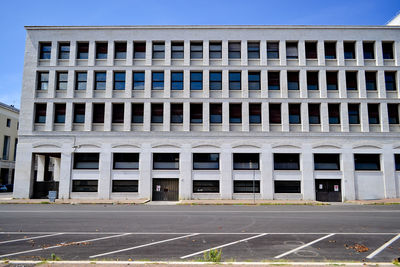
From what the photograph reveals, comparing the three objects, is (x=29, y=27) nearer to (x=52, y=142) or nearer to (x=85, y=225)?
(x=52, y=142)

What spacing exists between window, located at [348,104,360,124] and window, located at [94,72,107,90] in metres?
26.2

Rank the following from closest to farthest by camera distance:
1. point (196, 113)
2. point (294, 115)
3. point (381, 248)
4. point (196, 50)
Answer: point (381, 248) → point (294, 115) → point (196, 113) → point (196, 50)

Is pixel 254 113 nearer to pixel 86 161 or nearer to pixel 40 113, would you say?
pixel 86 161

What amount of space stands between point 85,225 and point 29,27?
26671mm

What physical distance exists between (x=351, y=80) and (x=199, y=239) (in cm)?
2686

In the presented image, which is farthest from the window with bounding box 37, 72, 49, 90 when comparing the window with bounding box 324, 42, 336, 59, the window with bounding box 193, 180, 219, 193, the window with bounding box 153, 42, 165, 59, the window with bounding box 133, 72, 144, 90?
the window with bounding box 324, 42, 336, 59

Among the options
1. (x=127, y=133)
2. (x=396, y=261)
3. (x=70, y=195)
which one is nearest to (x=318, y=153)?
(x=127, y=133)

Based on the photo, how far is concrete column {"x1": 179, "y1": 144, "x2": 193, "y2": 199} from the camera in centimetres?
2709

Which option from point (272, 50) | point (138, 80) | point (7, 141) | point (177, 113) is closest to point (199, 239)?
point (177, 113)

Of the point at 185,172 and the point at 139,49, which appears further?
the point at 139,49

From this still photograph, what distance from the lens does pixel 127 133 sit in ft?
91.8

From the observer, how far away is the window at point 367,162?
2777 cm

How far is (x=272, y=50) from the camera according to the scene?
29.6 m

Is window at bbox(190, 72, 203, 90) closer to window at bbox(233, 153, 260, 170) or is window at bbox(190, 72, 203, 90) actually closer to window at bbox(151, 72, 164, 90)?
window at bbox(151, 72, 164, 90)
